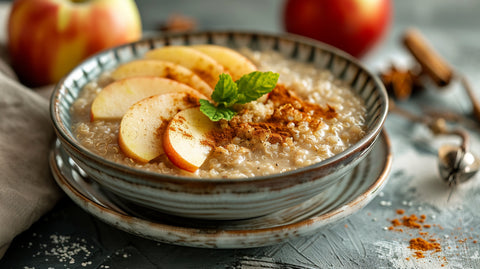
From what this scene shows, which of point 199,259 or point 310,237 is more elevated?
point 310,237

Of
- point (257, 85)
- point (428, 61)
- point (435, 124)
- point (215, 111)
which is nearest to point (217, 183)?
point (215, 111)

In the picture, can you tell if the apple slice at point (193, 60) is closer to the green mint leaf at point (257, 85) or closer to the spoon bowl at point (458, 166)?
the green mint leaf at point (257, 85)

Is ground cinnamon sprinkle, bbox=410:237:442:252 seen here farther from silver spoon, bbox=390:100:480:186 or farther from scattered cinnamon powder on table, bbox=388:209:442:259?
silver spoon, bbox=390:100:480:186

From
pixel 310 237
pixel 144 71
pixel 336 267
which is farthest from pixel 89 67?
pixel 336 267

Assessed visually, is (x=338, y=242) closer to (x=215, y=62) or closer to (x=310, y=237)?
(x=310, y=237)

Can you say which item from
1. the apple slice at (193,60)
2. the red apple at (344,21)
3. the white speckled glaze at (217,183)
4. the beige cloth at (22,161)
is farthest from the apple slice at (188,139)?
the red apple at (344,21)

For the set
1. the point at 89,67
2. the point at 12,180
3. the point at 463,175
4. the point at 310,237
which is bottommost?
the point at 12,180
